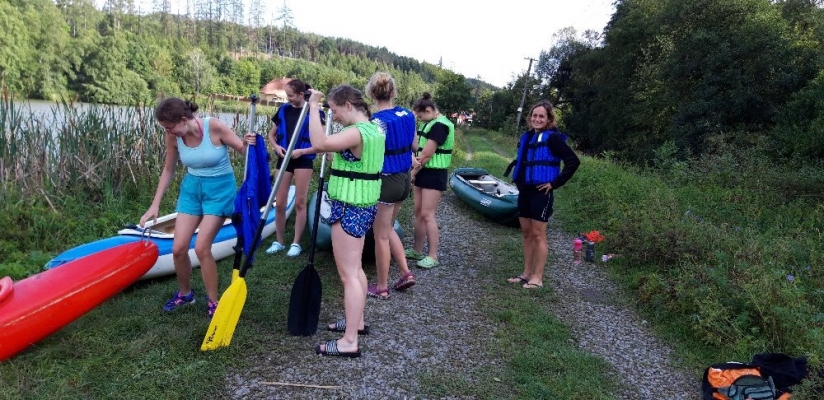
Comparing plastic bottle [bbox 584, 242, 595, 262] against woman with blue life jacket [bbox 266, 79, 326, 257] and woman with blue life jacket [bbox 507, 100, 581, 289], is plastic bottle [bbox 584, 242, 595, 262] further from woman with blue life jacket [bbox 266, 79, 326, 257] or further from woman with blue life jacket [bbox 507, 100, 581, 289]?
woman with blue life jacket [bbox 266, 79, 326, 257]

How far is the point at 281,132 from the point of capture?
4.62 meters

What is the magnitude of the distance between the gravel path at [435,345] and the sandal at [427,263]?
0.11 m

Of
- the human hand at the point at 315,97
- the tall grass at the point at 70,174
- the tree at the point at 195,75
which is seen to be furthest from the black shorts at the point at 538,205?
the tree at the point at 195,75

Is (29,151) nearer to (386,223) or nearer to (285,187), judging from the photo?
(285,187)

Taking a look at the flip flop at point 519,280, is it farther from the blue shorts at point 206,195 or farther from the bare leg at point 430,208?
the blue shorts at point 206,195

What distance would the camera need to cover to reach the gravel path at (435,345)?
2838mm

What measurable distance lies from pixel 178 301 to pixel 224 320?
0.84m

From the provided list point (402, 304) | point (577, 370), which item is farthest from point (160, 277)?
point (577, 370)

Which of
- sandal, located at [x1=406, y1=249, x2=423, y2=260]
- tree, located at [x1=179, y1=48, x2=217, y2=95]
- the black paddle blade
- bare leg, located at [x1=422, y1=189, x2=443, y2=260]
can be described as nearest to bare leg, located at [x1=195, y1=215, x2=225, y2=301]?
the black paddle blade

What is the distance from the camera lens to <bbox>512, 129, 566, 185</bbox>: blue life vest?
4309 mm

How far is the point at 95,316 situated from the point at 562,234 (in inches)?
237

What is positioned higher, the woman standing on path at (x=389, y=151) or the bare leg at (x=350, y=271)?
the woman standing on path at (x=389, y=151)

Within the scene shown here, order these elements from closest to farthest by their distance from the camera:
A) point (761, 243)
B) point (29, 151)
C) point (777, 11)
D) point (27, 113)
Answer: point (761, 243) → point (29, 151) → point (27, 113) → point (777, 11)

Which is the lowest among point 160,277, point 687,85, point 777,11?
point 160,277
